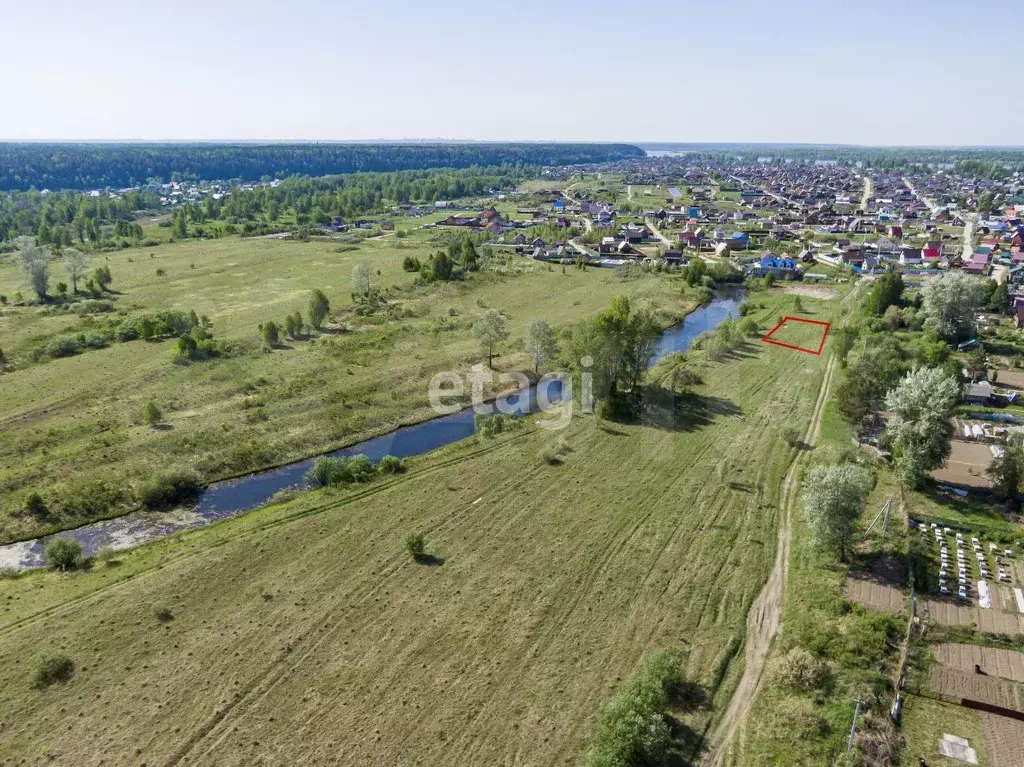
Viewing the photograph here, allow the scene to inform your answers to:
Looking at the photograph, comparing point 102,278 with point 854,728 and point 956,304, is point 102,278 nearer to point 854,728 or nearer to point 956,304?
point 854,728

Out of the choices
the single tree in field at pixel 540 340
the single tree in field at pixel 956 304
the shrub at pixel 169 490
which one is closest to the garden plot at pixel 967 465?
the single tree in field at pixel 956 304

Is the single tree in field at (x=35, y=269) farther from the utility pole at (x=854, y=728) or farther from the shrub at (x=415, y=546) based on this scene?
the utility pole at (x=854, y=728)

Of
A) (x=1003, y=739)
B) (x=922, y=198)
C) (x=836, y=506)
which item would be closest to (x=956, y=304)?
(x=836, y=506)

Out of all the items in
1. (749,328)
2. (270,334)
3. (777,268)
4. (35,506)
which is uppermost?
(777,268)

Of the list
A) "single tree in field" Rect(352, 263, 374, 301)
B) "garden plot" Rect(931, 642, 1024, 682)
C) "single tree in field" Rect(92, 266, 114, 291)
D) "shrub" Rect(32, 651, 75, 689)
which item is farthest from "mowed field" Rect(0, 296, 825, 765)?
"single tree in field" Rect(92, 266, 114, 291)

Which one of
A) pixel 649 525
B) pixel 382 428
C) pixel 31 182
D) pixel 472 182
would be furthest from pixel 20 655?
pixel 31 182
